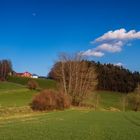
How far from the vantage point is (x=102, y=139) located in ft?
63.6

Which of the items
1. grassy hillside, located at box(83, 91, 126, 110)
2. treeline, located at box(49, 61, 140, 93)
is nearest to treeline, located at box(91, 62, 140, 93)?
treeline, located at box(49, 61, 140, 93)

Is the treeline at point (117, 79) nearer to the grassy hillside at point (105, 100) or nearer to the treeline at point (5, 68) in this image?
the grassy hillside at point (105, 100)

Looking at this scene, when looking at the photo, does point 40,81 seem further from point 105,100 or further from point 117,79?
point 105,100

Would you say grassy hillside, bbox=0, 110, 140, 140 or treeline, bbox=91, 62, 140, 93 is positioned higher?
treeline, bbox=91, 62, 140, 93

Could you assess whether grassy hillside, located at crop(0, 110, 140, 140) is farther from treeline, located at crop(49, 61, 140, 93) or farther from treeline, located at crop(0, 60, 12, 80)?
treeline, located at crop(0, 60, 12, 80)

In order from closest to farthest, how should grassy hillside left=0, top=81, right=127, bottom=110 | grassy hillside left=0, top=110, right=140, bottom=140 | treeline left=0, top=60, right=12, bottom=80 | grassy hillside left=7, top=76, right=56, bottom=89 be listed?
grassy hillside left=0, top=110, right=140, bottom=140
grassy hillside left=0, top=81, right=127, bottom=110
grassy hillside left=7, top=76, right=56, bottom=89
treeline left=0, top=60, right=12, bottom=80

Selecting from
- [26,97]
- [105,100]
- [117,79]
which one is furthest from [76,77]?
[117,79]

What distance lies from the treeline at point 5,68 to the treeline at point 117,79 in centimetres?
4175

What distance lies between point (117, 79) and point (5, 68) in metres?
51.4

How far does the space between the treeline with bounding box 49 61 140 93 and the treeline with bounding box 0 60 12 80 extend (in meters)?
41.7

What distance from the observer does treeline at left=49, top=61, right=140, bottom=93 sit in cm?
14012

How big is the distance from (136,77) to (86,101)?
60016 millimetres

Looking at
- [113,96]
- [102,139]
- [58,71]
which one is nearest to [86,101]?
[58,71]

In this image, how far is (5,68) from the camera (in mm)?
159625
